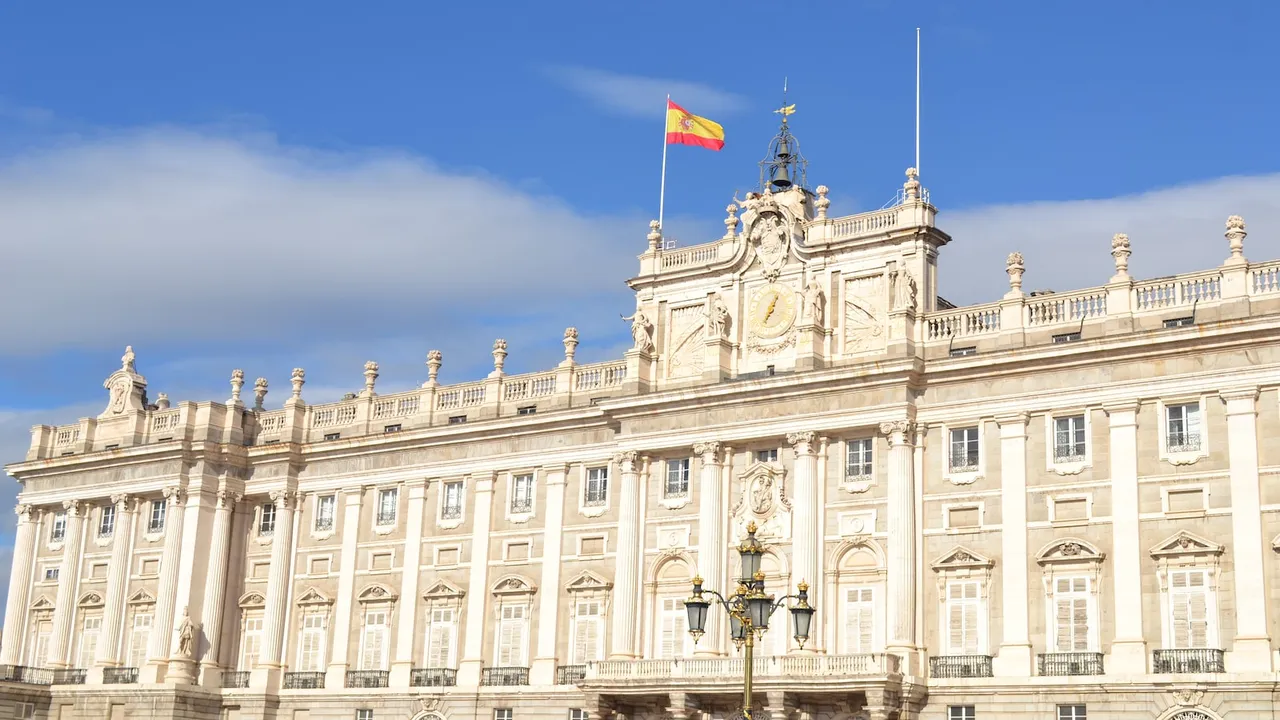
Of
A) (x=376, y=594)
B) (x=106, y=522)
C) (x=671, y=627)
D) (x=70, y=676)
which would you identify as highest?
(x=106, y=522)

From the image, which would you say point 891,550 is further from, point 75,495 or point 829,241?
point 75,495

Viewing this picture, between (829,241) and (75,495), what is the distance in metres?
32.9

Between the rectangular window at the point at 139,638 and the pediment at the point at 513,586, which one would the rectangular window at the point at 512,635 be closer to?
the pediment at the point at 513,586

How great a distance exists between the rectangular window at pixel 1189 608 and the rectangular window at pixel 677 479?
15.4m

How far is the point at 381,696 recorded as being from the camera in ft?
185

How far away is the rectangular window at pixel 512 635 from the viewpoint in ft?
178

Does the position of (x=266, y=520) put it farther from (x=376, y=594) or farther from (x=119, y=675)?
(x=119, y=675)

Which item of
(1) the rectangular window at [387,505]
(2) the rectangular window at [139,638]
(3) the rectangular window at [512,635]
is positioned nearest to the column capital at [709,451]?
(3) the rectangular window at [512,635]

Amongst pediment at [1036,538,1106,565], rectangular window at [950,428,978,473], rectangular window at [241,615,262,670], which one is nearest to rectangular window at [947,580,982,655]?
pediment at [1036,538,1106,565]

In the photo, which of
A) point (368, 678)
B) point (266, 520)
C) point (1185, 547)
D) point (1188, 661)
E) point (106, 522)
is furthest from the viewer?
point (106, 522)

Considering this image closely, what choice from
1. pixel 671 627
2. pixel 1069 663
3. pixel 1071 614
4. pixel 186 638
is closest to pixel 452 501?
pixel 671 627

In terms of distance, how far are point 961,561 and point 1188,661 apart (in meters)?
6.79

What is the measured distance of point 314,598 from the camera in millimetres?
59312

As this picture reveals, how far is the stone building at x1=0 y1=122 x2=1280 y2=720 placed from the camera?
141 ft
